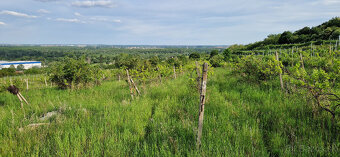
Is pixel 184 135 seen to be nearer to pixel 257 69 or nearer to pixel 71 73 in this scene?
pixel 257 69

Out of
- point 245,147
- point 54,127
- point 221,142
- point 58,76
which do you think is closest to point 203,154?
point 221,142

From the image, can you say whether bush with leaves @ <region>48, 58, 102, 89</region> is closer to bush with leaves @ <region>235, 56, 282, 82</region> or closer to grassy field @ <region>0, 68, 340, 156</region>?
grassy field @ <region>0, 68, 340, 156</region>

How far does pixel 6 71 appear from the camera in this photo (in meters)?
65.9

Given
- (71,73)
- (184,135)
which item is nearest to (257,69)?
(184,135)

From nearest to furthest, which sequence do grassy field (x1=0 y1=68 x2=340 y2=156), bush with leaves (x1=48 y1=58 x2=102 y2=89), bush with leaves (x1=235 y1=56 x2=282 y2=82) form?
grassy field (x1=0 y1=68 x2=340 y2=156), bush with leaves (x1=235 y1=56 x2=282 y2=82), bush with leaves (x1=48 y1=58 x2=102 y2=89)

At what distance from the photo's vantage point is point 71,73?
10.5 meters

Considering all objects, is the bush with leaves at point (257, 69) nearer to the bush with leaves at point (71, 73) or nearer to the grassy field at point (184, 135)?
the grassy field at point (184, 135)

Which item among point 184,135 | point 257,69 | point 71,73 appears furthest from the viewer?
Answer: point 71,73

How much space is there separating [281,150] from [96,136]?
11.4 ft

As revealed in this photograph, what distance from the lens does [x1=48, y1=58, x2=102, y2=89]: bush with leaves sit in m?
10.5

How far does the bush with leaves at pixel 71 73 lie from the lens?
10531mm

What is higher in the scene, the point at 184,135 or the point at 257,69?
the point at 257,69

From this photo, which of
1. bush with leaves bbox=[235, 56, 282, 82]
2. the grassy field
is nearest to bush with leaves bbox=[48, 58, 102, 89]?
the grassy field

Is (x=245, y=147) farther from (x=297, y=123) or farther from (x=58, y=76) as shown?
(x=58, y=76)
